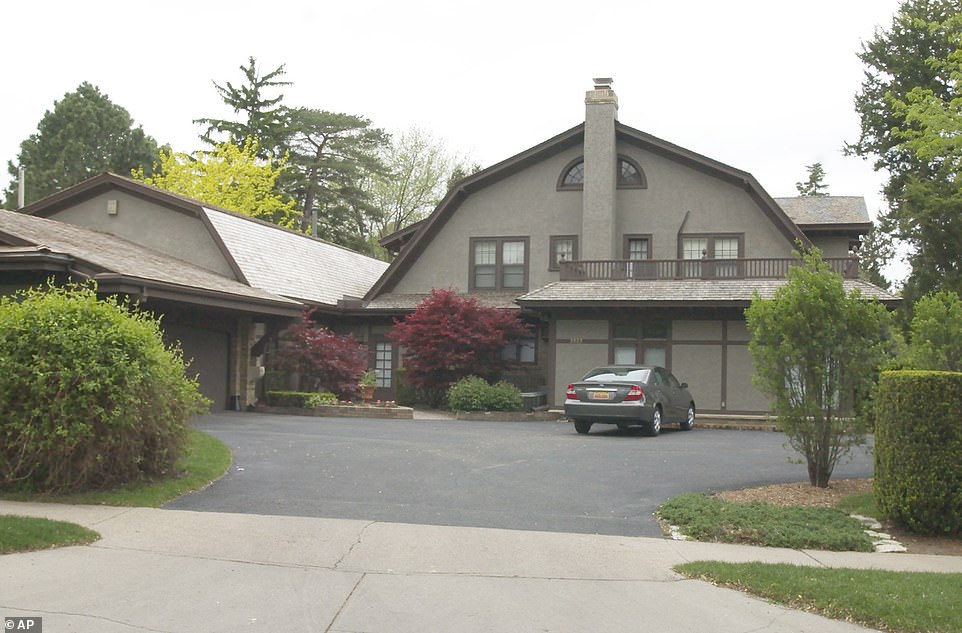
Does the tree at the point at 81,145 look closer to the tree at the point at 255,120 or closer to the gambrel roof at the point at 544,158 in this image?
the tree at the point at 255,120

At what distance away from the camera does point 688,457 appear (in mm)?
15352

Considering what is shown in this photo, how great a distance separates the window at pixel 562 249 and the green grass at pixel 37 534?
21.0m

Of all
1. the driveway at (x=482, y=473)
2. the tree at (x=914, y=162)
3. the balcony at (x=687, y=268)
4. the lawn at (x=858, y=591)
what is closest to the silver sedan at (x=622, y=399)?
the driveway at (x=482, y=473)

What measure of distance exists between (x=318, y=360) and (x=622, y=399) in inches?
411

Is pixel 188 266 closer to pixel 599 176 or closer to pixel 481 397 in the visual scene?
pixel 481 397

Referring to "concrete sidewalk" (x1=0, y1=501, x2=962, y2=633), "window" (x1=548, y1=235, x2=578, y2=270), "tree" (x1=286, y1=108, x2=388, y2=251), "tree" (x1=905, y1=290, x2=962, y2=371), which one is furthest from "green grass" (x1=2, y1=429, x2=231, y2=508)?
"tree" (x1=286, y1=108, x2=388, y2=251)

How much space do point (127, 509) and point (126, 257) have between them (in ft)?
42.2

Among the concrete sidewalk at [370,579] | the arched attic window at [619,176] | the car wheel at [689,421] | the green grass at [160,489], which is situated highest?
the arched attic window at [619,176]

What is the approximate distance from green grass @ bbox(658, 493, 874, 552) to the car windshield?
332 inches

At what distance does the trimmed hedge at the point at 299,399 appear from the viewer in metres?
24.7

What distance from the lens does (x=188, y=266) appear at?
24703mm

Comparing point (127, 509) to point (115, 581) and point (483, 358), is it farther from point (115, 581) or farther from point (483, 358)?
point (483, 358)

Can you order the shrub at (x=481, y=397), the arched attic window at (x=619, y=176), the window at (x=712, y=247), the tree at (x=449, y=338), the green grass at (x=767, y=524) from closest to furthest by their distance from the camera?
the green grass at (x=767, y=524)
the shrub at (x=481, y=397)
the tree at (x=449, y=338)
the window at (x=712, y=247)
the arched attic window at (x=619, y=176)

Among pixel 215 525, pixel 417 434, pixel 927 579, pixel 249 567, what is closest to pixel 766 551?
pixel 927 579
